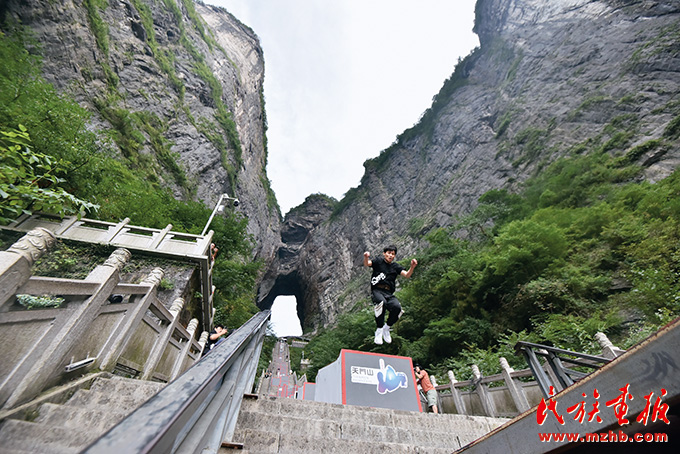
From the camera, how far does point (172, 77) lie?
2709 centimetres

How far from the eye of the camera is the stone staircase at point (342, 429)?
2.47 m

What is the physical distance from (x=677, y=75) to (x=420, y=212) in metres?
24.0

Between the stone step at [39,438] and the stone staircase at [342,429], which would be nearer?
the stone step at [39,438]

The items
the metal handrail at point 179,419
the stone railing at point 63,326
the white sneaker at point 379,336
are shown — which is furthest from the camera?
the white sneaker at point 379,336

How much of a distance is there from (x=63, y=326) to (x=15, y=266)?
90cm

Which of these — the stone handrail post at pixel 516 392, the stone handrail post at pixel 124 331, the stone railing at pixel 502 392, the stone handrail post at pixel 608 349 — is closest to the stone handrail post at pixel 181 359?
the stone handrail post at pixel 124 331

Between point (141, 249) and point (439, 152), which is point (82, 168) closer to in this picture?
point (141, 249)

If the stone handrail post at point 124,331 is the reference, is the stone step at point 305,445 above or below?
below

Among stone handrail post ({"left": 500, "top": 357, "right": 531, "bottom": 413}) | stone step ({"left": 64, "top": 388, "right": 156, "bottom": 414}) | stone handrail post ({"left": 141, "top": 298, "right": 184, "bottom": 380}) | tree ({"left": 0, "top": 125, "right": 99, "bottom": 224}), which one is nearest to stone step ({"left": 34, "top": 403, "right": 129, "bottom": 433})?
stone step ({"left": 64, "top": 388, "right": 156, "bottom": 414})

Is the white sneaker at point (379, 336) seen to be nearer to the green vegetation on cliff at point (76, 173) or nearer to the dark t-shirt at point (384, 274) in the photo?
the dark t-shirt at point (384, 274)

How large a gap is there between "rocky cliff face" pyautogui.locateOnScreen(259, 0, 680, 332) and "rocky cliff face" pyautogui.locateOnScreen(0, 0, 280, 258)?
46.2 ft

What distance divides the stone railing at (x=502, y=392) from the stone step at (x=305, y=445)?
3.27m

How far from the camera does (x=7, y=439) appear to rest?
184 centimetres

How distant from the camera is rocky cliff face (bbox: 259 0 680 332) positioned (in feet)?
67.0
